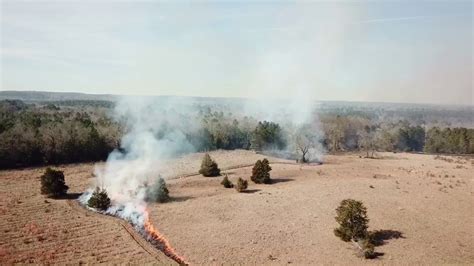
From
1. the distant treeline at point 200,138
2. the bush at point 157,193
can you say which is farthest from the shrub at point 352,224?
the distant treeline at point 200,138

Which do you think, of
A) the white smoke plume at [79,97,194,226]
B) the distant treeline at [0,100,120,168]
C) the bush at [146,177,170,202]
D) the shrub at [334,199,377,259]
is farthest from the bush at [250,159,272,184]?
the distant treeline at [0,100,120,168]

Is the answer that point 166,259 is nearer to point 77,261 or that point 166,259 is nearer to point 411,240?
point 77,261

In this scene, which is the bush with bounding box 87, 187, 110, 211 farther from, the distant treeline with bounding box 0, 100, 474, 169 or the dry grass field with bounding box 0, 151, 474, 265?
the distant treeline with bounding box 0, 100, 474, 169

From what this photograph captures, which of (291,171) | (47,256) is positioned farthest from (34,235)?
(291,171)

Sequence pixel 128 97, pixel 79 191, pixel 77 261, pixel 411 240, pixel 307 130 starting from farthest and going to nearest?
pixel 128 97, pixel 307 130, pixel 79 191, pixel 411 240, pixel 77 261

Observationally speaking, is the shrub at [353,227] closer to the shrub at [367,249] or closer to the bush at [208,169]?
the shrub at [367,249]

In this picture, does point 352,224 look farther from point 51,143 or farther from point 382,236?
point 51,143
